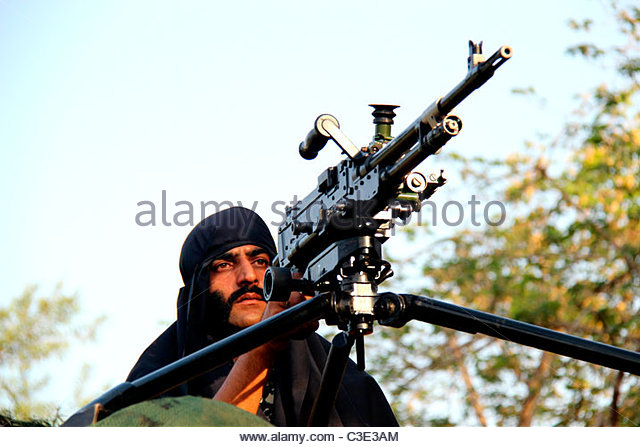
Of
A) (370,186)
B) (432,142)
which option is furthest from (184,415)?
(370,186)

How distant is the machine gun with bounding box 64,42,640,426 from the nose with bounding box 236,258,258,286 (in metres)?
1.32

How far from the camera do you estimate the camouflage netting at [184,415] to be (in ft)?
4.99

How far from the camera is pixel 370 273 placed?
2.69 m

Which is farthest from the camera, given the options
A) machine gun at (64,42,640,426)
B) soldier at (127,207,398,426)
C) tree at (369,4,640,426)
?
tree at (369,4,640,426)

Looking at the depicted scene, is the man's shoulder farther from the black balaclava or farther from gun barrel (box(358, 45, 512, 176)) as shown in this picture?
gun barrel (box(358, 45, 512, 176))

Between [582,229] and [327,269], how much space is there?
8.53 m

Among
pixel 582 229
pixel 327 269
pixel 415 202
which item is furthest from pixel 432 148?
pixel 582 229

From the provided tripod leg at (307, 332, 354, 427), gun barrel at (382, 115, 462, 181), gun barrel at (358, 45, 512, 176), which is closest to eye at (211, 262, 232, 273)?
tripod leg at (307, 332, 354, 427)

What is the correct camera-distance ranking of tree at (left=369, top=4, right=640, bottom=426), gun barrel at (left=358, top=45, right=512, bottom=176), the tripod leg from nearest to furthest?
gun barrel at (left=358, top=45, right=512, bottom=176) → the tripod leg → tree at (left=369, top=4, right=640, bottom=426)

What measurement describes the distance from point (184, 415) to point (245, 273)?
8.92ft

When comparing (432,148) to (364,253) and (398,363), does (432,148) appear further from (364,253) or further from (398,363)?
(398,363)

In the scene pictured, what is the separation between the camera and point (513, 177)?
12.0m

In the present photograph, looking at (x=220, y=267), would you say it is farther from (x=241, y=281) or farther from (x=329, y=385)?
(x=329, y=385)

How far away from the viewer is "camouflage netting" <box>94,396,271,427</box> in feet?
4.99
